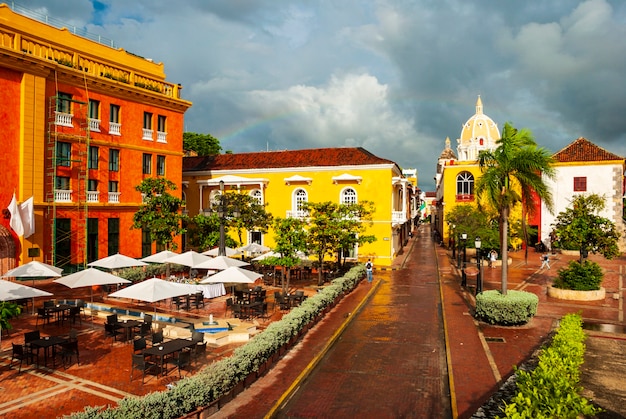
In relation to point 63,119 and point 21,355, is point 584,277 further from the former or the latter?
point 63,119

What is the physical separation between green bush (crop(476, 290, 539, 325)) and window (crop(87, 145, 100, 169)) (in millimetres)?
23640

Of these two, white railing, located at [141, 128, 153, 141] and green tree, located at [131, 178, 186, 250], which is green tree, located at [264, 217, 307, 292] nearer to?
green tree, located at [131, 178, 186, 250]

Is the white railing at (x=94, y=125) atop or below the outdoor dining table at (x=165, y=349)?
atop

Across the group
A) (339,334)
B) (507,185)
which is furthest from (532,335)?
(339,334)

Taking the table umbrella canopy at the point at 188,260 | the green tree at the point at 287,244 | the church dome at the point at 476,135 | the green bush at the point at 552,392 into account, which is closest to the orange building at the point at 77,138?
the table umbrella canopy at the point at 188,260

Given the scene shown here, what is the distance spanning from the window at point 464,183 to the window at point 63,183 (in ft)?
120

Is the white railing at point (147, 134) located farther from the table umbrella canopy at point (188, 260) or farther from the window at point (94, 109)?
the table umbrella canopy at point (188, 260)

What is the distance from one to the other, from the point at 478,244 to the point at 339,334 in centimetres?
1006

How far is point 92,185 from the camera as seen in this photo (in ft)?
90.6

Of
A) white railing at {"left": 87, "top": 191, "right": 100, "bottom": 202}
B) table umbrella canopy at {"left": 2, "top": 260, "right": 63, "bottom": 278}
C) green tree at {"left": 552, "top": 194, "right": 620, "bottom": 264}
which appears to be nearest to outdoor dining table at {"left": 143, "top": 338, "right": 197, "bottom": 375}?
table umbrella canopy at {"left": 2, "top": 260, "right": 63, "bottom": 278}

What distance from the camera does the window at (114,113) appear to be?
28487 millimetres

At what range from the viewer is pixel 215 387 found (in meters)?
9.52

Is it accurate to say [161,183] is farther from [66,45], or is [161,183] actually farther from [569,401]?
[569,401]

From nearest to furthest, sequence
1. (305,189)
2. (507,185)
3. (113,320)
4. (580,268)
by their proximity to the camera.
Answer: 1. (113,320)
2. (507,185)
3. (580,268)
4. (305,189)
